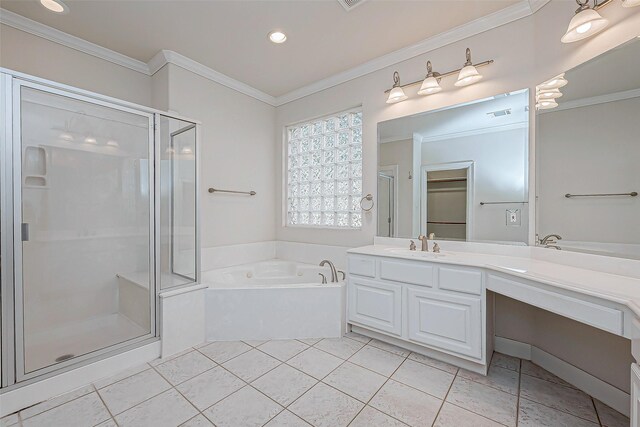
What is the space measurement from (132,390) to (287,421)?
1.02 metres

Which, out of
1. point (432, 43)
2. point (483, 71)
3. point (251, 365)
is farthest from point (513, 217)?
point (251, 365)

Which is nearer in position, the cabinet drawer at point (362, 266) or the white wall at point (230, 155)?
the cabinet drawer at point (362, 266)

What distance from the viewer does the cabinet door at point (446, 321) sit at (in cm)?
180

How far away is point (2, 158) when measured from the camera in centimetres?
151

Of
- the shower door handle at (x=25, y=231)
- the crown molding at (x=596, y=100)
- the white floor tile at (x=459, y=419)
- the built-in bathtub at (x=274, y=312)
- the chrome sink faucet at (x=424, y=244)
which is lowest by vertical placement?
the white floor tile at (x=459, y=419)

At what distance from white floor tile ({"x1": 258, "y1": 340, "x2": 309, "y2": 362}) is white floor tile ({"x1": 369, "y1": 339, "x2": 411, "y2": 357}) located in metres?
0.58

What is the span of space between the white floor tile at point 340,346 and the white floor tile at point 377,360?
5 cm

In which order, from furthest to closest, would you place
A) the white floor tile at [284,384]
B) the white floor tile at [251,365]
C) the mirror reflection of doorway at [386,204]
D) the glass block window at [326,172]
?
the glass block window at [326,172]
the mirror reflection of doorway at [386,204]
the white floor tile at [251,365]
the white floor tile at [284,384]

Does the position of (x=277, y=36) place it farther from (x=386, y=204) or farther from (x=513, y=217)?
(x=513, y=217)

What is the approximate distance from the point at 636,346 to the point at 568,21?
6.27 ft

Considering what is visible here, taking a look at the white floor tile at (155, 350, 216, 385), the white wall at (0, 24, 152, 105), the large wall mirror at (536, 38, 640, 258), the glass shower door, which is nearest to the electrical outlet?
the large wall mirror at (536, 38, 640, 258)

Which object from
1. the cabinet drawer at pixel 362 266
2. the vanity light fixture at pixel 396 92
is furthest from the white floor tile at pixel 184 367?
the vanity light fixture at pixel 396 92

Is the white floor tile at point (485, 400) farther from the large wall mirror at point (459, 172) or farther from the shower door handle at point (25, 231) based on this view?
the shower door handle at point (25, 231)

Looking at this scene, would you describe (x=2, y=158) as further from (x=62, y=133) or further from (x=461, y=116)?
(x=461, y=116)
